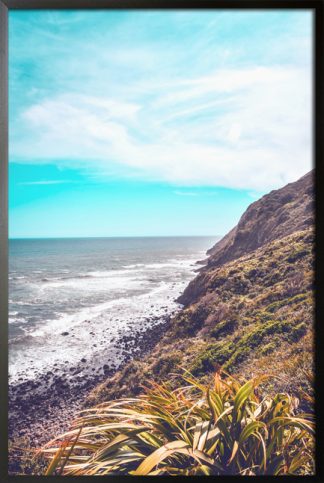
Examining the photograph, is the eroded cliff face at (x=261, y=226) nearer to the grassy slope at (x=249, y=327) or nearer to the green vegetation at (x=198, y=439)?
the grassy slope at (x=249, y=327)

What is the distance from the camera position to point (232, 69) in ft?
5.05

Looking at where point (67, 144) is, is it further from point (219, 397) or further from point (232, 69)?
point (219, 397)

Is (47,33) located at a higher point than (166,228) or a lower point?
higher

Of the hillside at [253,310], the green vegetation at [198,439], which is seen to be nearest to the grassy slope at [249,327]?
the hillside at [253,310]

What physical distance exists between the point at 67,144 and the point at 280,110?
997 mm

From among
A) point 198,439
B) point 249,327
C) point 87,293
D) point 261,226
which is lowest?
point 198,439

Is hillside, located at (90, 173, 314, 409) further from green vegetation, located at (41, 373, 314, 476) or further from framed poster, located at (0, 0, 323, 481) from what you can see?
green vegetation, located at (41, 373, 314, 476)

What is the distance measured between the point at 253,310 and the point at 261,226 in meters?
0.41

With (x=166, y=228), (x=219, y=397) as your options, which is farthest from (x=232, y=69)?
(x=219, y=397)

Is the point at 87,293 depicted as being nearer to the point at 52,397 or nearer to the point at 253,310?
the point at 52,397

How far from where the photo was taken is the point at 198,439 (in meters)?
1.29

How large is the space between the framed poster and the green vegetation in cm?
1

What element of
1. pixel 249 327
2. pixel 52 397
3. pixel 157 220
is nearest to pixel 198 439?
pixel 249 327

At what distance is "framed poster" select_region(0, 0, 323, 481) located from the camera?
142 centimetres
